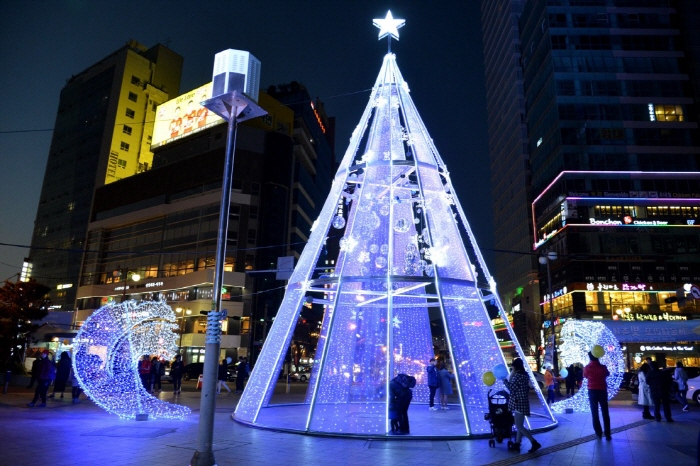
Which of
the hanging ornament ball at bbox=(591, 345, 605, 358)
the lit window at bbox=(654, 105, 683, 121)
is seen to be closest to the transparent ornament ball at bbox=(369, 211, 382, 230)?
the hanging ornament ball at bbox=(591, 345, 605, 358)

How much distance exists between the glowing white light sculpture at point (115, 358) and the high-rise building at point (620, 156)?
41724 millimetres

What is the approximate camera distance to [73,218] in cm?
8544

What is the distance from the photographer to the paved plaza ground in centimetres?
748

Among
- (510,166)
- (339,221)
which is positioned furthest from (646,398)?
(510,166)

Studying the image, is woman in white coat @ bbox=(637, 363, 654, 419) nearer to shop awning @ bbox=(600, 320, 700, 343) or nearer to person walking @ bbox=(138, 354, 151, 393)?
person walking @ bbox=(138, 354, 151, 393)

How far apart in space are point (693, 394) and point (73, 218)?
91132mm

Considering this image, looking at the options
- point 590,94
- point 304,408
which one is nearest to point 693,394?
point 304,408

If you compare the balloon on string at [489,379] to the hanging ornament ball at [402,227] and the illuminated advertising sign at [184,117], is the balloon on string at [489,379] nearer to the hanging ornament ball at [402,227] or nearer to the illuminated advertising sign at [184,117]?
the hanging ornament ball at [402,227]

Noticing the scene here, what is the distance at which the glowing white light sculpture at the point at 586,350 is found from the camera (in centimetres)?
1456

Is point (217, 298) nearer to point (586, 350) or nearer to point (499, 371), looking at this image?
point (499, 371)

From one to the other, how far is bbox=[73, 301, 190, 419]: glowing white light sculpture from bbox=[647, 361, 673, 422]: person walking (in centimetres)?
1237

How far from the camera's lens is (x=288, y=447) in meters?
8.38

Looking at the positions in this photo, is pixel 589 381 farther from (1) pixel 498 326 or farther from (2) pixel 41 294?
(1) pixel 498 326

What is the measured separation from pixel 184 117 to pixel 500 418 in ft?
192
